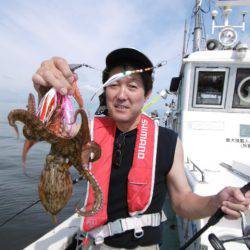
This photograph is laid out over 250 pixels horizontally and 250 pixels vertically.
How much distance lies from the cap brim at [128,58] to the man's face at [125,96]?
0.07m

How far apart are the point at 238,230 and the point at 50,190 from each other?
2314 mm

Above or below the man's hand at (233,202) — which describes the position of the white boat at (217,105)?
above

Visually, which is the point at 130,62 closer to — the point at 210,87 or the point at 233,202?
the point at 233,202

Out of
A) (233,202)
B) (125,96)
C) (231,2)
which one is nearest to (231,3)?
(231,2)

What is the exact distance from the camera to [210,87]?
273 inches

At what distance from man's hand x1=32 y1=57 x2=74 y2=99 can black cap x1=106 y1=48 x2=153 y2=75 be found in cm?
74

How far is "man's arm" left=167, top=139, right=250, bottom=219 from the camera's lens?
2002mm

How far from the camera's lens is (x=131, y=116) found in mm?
2482

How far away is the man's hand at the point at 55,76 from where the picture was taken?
1622mm

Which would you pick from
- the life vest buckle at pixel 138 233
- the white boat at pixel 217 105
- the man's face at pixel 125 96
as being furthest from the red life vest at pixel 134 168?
the white boat at pixel 217 105

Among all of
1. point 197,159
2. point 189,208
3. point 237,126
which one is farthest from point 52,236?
point 237,126

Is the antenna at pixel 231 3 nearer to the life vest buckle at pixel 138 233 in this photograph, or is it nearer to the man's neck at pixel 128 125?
the man's neck at pixel 128 125

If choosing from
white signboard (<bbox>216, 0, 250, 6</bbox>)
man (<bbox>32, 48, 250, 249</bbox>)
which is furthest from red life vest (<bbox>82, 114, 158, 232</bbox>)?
white signboard (<bbox>216, 0, 250, 6</bbox>)

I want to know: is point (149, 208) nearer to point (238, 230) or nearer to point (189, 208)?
point (189, 208)
